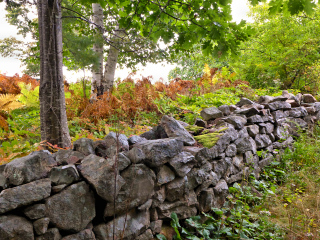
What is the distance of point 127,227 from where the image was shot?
6.84 ft

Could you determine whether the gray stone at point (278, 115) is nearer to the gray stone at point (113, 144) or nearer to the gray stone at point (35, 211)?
the gray stone at point (113, 144)

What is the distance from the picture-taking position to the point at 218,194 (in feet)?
10.1

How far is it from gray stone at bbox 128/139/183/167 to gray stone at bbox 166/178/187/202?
30 cm

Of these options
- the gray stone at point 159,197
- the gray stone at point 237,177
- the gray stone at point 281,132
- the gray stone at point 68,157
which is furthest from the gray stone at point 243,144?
the gray stone at point 68,157

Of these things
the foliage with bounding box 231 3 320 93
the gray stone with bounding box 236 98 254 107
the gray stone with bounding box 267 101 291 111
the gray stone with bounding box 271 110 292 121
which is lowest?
the gray stone with bounding box 271 110 292 121

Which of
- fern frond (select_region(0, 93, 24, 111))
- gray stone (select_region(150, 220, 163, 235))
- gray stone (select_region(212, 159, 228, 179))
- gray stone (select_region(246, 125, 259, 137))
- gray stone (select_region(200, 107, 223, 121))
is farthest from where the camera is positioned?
fern frond (select_region(0, 93, 24, 111))

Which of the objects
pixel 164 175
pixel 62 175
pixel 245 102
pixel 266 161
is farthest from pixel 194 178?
pixel 245 102

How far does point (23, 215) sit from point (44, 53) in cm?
187

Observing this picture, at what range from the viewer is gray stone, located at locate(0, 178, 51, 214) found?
1525 millimetres

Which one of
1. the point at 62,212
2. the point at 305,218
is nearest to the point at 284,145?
the point at 305,218

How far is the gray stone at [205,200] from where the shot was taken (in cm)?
285

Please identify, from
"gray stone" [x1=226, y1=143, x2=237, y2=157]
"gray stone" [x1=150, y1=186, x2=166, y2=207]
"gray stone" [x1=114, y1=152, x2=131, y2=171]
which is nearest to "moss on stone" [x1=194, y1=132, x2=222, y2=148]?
"gray stone" [x1=226, y1=143, x2=237, y2=157]

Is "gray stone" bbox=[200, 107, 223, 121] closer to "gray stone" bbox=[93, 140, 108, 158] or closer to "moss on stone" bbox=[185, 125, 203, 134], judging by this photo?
"moss on stone" bbox=[185, 125, 203, 134]

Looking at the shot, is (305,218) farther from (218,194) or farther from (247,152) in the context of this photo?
(247,152)
